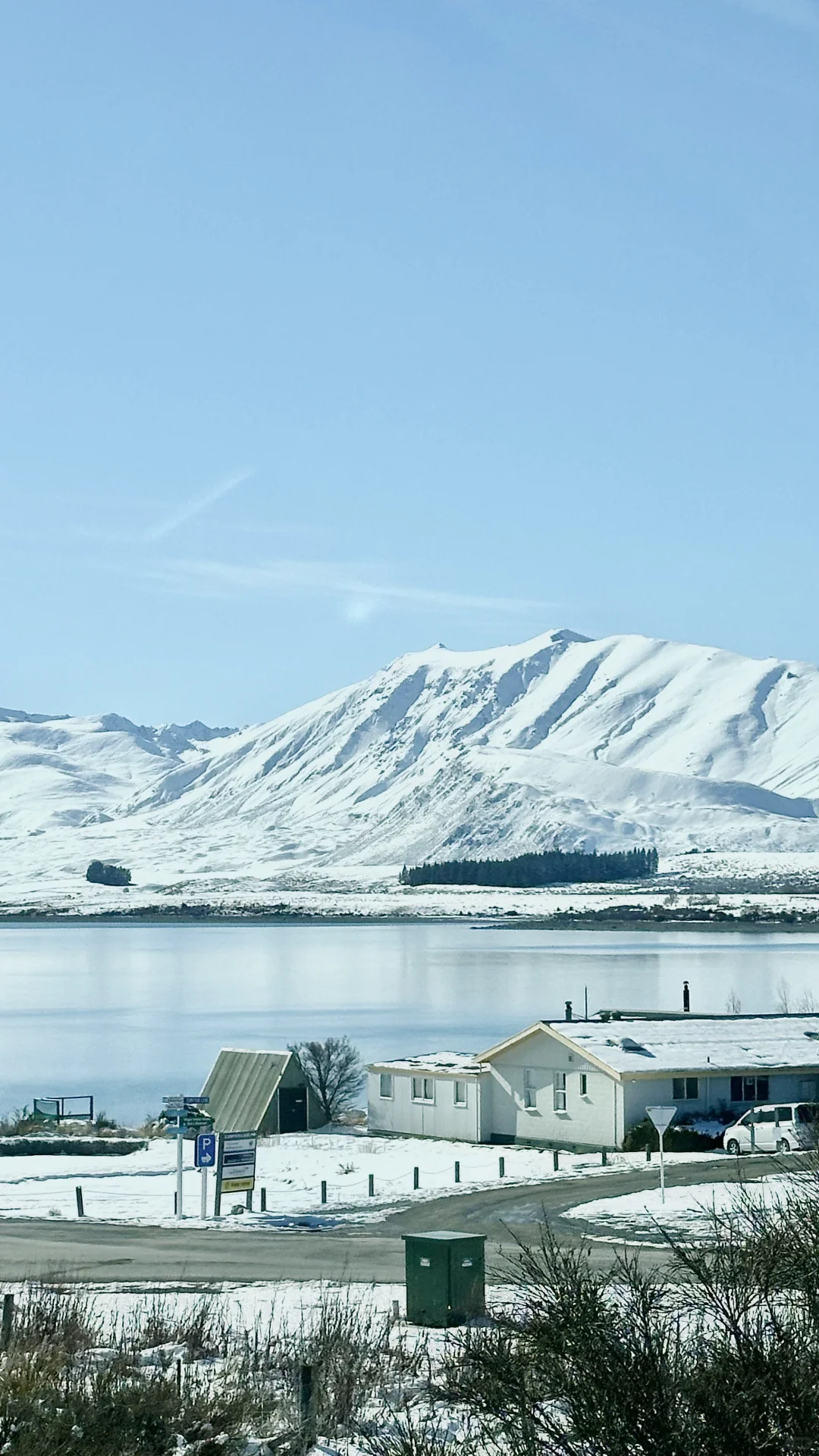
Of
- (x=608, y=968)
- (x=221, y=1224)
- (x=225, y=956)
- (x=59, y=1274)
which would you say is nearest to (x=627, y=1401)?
(x=59, y=1274)

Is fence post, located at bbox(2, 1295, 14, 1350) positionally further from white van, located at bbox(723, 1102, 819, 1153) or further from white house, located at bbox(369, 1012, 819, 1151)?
white house, located at bbox(369, 1012, 819, 1151)

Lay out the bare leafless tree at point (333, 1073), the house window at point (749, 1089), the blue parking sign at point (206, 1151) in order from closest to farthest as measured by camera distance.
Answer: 1. the blue parking sign at point (206, 1151)
2. the house window at point (749, 1089)
3. the bare leafless tree at point (333, 1073)

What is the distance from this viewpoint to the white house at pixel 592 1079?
4169cm

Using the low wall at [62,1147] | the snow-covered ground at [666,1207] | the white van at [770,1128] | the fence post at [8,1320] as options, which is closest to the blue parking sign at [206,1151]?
the snow-covered ground at [666,1207]

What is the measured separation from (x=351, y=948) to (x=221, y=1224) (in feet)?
445

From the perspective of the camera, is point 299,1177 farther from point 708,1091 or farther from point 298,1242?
point 298,1242

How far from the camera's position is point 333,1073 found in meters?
56.4

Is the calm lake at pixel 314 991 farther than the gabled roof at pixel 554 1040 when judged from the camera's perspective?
Yes

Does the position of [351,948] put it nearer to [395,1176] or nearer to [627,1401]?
[395,1176]

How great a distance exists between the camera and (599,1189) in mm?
31625

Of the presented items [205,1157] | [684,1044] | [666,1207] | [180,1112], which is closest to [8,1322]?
[666,1207]

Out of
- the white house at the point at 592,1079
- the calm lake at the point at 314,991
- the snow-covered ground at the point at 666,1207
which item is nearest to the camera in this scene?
the snow-covered ground at the point at 666,1207

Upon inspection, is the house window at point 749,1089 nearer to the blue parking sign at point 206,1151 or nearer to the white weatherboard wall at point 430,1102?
the white weatherboard wall at point 430,1102

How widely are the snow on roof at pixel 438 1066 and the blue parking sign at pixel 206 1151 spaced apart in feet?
46.7
